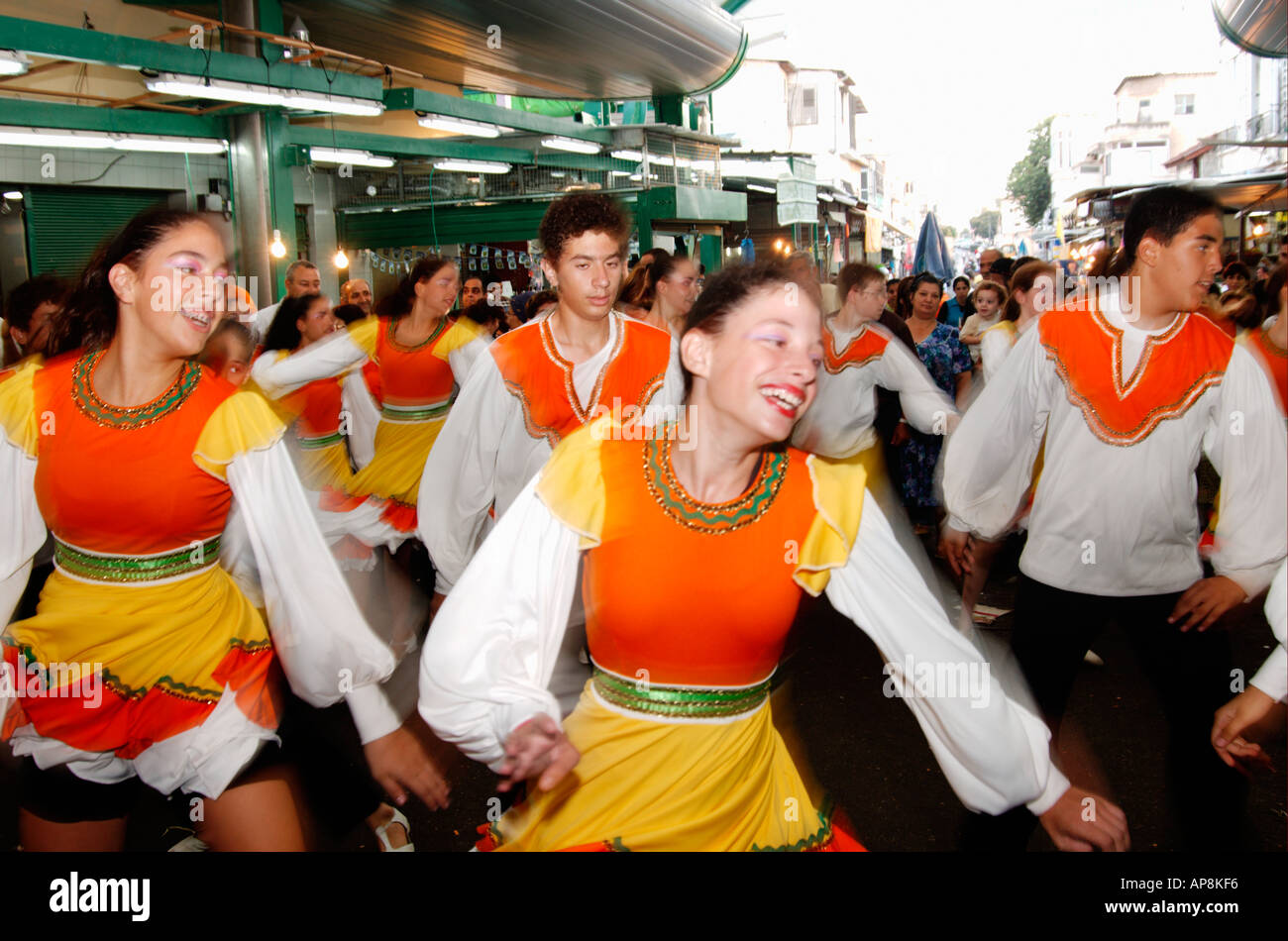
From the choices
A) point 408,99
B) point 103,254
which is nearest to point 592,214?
point 103,254

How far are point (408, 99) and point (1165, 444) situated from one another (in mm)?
9124

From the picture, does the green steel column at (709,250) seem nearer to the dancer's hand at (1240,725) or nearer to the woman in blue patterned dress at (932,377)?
the woman in blue patterned dress at (932,377)

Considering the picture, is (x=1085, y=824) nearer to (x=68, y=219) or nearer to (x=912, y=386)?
(x=912, y=386)

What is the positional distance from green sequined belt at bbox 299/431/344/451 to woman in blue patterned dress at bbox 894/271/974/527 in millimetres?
3912

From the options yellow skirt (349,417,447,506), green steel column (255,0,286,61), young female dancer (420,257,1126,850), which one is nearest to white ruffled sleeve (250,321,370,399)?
yellow skirt (349,417,447,506)

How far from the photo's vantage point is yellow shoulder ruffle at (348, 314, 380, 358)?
550 cm

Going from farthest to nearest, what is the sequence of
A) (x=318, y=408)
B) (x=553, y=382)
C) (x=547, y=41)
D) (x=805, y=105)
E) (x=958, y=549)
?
1. (x=805, y=105)
2. (x=547, y=41)
3. (x=318, y=408)
4. (x=553, y=382)
5. (x=958, y=549)

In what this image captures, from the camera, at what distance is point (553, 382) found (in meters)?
3.88

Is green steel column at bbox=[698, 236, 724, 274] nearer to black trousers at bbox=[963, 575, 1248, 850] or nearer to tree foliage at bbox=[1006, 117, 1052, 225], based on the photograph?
tree foliage at bbox=[1006, 117, 1052, 225]

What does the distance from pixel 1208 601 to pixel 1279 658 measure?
71cm

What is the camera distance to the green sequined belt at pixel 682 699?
1941mm

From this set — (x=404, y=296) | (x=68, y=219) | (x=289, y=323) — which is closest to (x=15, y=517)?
(x=404, y=296)

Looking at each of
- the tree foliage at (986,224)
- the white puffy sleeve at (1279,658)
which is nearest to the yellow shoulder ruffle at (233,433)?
the white puffy sleeve at (1279,658)

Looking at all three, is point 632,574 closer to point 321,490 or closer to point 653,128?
point 321,490
